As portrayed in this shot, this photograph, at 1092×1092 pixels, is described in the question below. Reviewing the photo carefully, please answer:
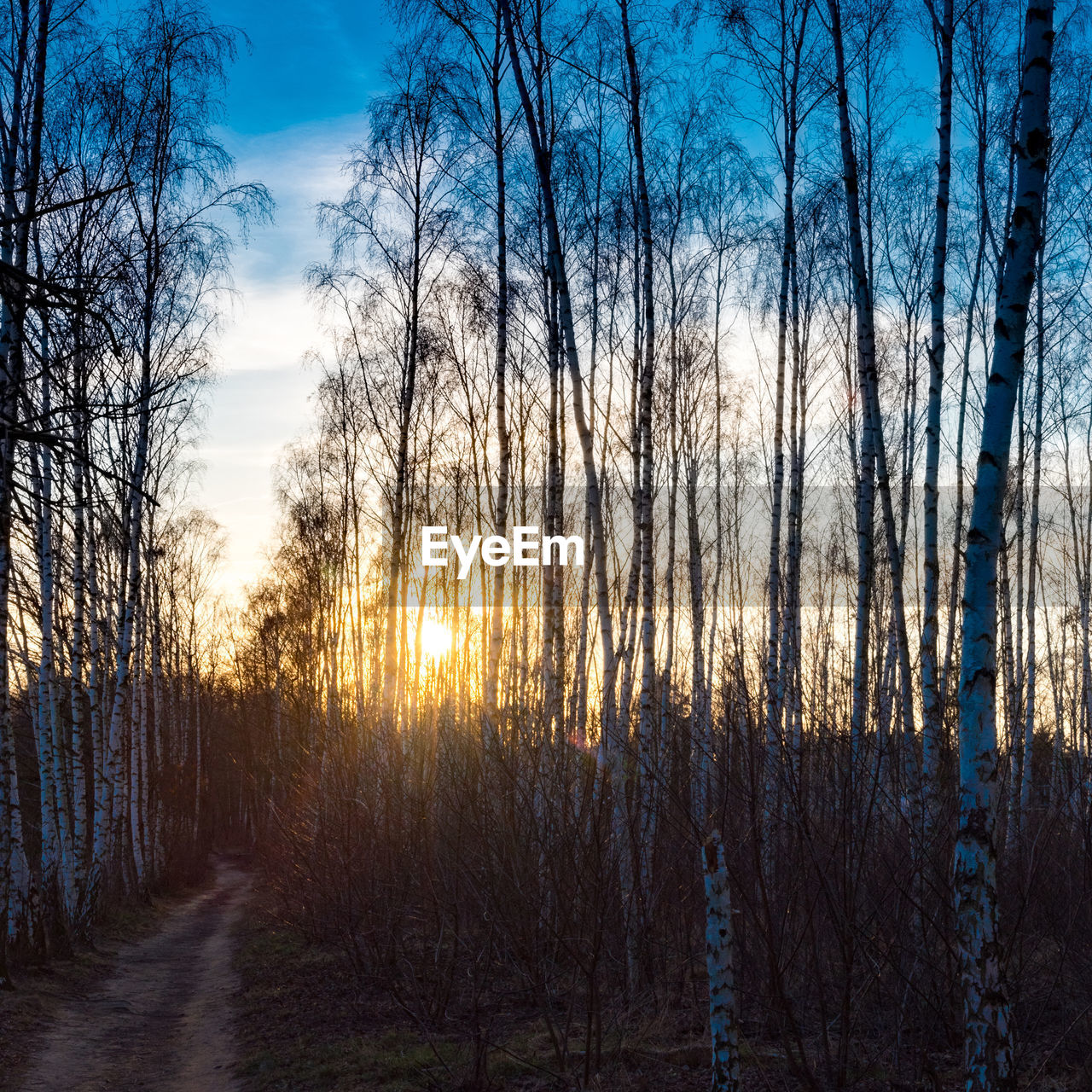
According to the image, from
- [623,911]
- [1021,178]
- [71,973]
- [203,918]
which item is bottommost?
[203,918]

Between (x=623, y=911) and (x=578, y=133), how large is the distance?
978 cm

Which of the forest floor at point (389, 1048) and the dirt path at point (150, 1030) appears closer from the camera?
the forest floor at point (389, 1048)

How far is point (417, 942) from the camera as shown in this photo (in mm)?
11164

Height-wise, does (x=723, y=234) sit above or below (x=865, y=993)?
above

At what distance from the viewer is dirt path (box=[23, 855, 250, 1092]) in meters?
7.50

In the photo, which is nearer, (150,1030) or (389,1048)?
(389,1048)

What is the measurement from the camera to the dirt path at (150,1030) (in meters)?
7.50

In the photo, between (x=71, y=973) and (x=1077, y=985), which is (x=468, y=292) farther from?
(x=1077, y=985)

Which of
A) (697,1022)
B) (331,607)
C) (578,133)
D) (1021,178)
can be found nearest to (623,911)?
(697,1022)

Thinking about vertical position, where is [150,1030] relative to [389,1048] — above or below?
below

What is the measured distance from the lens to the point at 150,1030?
9.19 m

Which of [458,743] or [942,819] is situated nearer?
[942,819]

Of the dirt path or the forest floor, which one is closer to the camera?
the forest floor

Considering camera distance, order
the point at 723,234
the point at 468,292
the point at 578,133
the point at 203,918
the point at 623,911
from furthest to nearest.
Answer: the point at 203,918
the point at 468,292
the point at 723,234
the point at 578,133
the point at 623,911
